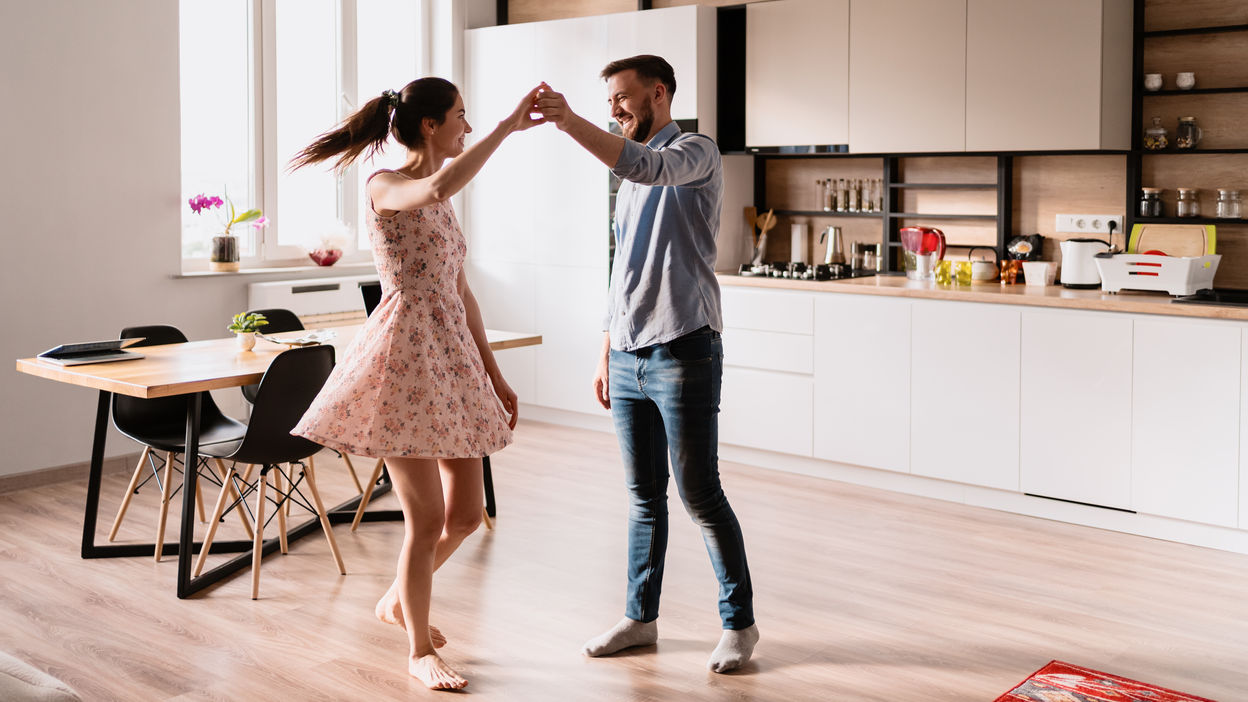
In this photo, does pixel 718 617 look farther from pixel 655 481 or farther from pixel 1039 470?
pixel 1039 470

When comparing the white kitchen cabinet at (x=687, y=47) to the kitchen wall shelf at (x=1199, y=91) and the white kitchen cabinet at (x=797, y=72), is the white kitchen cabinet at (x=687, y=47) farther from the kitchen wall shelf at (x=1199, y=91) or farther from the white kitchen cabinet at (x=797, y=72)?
the kitchen wall shelf at (x=1199, y=91)

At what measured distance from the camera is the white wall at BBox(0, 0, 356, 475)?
15.1 feet

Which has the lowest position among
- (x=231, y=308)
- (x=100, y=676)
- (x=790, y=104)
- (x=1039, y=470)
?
(x=100, y=676)

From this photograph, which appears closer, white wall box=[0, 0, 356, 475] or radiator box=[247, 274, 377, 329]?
white wall box=[0, 0, 356, 475]

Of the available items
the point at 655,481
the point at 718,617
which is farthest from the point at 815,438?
the point at 655,481

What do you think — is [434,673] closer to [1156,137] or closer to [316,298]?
[316,298]

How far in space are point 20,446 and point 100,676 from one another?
2.26m

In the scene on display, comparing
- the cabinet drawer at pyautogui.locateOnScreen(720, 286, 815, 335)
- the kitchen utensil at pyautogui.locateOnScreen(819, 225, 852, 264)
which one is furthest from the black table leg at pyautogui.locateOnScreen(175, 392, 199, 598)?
the kitchen utensil at pyautogui.locateOnScreen(819, 225, 852, 264)

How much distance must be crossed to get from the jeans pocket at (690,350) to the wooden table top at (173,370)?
4.46 feet

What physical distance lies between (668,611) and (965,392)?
1.77 meters

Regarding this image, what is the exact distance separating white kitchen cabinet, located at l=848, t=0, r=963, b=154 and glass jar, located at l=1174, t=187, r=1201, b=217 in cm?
86

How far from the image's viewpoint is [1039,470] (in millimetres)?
4336

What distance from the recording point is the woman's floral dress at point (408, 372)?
2.58 m

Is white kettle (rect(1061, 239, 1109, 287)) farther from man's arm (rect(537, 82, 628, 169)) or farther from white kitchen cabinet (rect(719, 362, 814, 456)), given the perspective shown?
man's arm (rect(537, 82, 628, 169))
